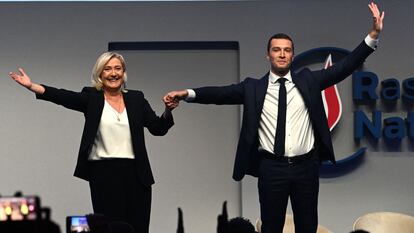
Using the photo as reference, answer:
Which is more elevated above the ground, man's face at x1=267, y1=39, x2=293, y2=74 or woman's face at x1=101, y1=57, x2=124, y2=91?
man's face at x1=267, y1=39, x2=293, y2=74

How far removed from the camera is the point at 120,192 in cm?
339

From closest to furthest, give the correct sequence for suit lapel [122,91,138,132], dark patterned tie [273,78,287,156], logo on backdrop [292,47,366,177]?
dark patterned tie [273,78,287,156]
suit lapel [122,91,138,132]
logo on backdrop [292,47,366,177]

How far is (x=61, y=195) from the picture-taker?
6191 mm

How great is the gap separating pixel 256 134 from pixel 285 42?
50cm

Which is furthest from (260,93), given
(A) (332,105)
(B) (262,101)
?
(A) (332,105)

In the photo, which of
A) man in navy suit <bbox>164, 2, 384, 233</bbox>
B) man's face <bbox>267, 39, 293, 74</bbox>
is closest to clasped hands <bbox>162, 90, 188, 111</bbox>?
man in navy suit <bbox>164, 2, 384, 233</bbox>

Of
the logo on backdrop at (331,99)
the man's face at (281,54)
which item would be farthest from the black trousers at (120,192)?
the logo on backdrop at (331,99)

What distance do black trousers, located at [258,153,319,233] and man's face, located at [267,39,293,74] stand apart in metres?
0.48

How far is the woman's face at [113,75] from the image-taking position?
351cm

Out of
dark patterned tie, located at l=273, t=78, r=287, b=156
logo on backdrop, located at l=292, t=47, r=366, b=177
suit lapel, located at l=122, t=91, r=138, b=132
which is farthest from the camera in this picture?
logo on backdrop, located at l=292, t=47, r=366, b=177

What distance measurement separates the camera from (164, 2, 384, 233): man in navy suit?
11.1 feet

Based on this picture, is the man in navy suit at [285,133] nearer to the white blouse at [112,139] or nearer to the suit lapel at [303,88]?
the suit lapel at [303,88]

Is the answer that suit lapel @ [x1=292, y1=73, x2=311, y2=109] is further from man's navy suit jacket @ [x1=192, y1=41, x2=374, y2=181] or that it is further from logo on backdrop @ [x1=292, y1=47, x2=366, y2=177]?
logo on backdrop @ [x1=292, y1=47, x2=366, y2=177]

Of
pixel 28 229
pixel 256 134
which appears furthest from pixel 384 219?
pixel 28 229
